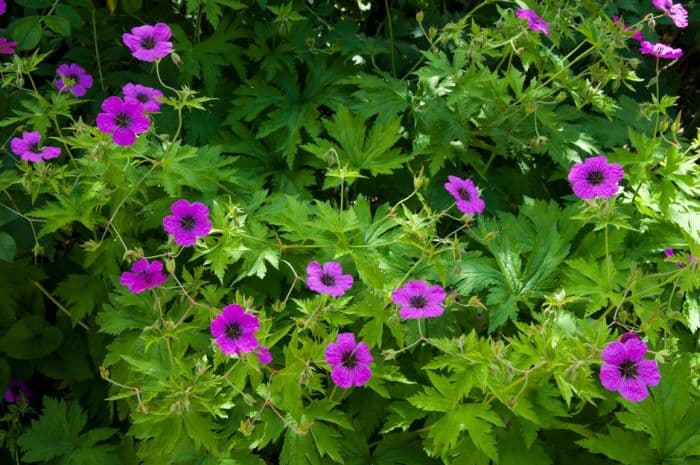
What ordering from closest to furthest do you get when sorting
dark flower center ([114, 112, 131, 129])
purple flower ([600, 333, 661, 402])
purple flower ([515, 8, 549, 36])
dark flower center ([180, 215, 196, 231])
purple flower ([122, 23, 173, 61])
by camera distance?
purple flower ([600, 333, 661, 402])
dark flower center ([180, 215, 196, 231])
dark flower center ([114, 112, 131, 129])
purple flower ([122, 23, 173, 61])
purple flower ([515, 8, 549, 36])

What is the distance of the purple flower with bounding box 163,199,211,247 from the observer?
5.29 feet

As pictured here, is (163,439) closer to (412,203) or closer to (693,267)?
(412,203)

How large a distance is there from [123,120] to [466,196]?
32.5 inches

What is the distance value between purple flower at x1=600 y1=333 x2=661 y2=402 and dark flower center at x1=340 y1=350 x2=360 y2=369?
0.47 meters

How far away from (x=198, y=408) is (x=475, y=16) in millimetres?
1864

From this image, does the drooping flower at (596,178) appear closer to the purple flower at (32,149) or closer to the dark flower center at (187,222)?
the dark flower center at (187,222)

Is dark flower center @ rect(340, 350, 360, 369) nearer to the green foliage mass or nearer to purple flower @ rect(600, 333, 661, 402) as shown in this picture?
the green foliage mass

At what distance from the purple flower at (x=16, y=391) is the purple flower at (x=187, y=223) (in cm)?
91

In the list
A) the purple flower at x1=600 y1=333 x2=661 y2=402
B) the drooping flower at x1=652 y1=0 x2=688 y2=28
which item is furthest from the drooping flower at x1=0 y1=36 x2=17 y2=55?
the drooping flower at x1=652 y1=0 x2=688 y2=28

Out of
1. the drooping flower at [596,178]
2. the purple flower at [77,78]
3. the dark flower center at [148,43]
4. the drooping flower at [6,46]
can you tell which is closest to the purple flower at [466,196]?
the drooping flower at [596,178]

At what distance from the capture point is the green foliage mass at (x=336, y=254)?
5.25ft

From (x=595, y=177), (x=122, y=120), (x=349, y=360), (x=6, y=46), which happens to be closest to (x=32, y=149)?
(x=122, y=120)

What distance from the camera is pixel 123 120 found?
1.74 metres

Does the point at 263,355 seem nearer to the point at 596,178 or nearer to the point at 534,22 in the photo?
the point at 596,178
